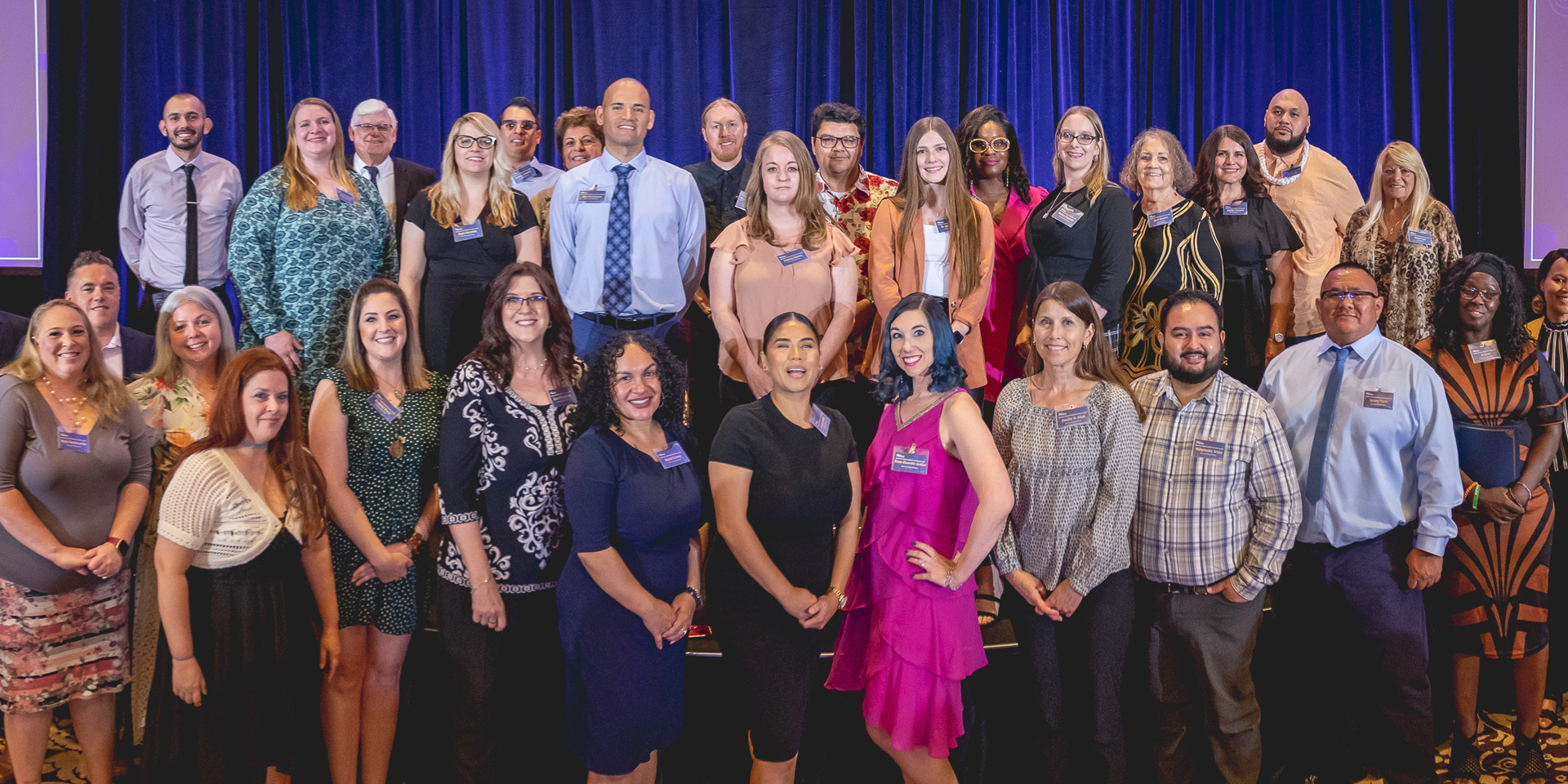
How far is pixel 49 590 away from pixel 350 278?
4.47 ft

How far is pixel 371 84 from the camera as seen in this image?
6.10m

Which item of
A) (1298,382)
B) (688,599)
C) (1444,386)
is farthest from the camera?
(1444,386)

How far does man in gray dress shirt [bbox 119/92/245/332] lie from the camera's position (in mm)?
4633

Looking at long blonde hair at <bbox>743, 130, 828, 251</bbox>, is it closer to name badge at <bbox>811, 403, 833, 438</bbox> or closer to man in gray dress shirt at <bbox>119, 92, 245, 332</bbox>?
name badge at <bbox>811, 403, 833, 438</bbox>

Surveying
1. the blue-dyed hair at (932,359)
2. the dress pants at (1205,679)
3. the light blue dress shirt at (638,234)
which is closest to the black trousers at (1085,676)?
the dress pants at (1205,679)

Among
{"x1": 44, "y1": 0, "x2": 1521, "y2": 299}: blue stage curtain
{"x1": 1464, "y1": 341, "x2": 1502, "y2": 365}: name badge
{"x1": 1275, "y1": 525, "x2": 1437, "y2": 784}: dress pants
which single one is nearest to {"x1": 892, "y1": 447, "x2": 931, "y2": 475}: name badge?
{"x1": 1275, "y1": 525, "x2": 1437, "y2": 784}: dress pants

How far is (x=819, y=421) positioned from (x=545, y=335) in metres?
0.87

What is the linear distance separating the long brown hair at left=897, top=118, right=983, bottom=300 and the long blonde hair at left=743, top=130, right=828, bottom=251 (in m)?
0.32

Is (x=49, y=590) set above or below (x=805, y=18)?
below

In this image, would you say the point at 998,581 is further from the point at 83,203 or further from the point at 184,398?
the point at 83,203

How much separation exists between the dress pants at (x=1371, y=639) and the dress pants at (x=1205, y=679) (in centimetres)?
41

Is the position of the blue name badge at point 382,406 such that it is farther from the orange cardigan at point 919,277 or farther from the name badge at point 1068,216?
the name badge at point 1068,216

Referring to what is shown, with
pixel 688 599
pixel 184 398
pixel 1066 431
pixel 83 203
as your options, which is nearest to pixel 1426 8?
pixel 1066 431

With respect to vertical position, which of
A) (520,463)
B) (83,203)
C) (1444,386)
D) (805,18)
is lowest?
(520,463)
